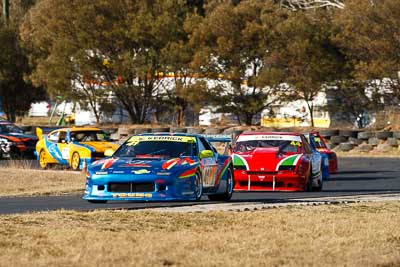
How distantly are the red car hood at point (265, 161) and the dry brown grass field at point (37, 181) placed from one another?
11.5ft

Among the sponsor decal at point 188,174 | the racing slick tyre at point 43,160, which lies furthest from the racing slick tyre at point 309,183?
the racing slick tyre at point 43,160

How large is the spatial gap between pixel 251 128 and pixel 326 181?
16.2 meters

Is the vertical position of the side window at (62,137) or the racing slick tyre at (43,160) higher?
the side window at (62,137)

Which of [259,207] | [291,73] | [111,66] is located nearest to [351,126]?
[291,73]

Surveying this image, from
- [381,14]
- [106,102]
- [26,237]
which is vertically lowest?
[26,237]

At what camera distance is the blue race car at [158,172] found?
17000 millimetres

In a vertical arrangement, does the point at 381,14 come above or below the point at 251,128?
above

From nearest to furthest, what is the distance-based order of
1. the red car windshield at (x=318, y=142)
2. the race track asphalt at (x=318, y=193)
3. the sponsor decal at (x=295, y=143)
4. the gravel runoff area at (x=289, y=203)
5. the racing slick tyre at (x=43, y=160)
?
1. the gravel runoff area at (x=289, y=203)
2. the race track asphalt at (x=318, y=193)
3. the sponsor decal at (x=295, y=143)
4. the red car windshield at (x=318, y=142)
5. the racing slick tyre at (x=43, y=160)

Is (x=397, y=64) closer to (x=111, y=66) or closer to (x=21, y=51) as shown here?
(x=111, y=66)

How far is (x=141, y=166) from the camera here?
56.3 feet

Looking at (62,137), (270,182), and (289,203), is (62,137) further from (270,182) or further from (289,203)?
(289,203)

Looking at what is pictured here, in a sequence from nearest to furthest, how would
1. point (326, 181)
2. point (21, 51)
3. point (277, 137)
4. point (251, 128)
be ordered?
1. point (277, 137)
2. point (326, 181)
3. point (251, 128)
4. point (21, 51)

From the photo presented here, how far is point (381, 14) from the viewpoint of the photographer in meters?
43.9

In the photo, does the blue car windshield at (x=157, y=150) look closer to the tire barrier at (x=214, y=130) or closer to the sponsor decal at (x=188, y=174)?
the sponsor decal at (x=188, y=174)
